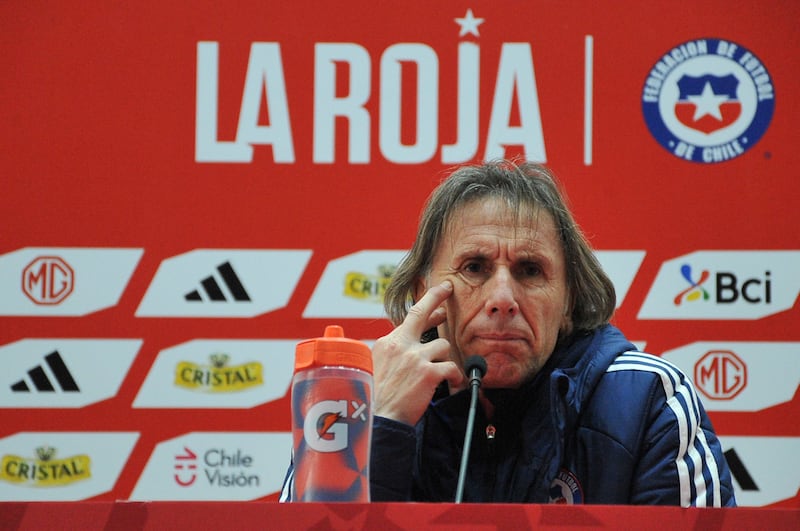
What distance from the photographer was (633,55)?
277cm

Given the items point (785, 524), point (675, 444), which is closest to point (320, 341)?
point (785, 524)

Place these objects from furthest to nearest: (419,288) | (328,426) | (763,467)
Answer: (763,467) < (419,288) < (328,426)

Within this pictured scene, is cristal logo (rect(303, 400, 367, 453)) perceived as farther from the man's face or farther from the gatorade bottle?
the man's face

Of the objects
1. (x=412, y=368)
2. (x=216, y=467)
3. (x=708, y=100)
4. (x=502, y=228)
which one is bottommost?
(x=216, y=467)

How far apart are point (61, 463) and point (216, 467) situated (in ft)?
1.26

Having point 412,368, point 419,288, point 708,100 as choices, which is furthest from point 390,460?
point 708,100

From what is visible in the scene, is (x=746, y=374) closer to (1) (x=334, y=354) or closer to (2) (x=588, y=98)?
(2) (x=588, y=98)

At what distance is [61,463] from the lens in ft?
8.82

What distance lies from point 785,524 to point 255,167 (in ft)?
6.54

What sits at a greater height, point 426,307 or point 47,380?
point 426,307

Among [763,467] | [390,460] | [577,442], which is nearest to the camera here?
[390,460]

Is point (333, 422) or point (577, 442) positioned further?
point (577, 442)

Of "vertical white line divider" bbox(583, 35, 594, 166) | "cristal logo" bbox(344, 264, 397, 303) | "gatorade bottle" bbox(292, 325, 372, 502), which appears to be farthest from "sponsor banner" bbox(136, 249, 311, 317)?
"gatorade bottle" bbox(292, 325, 372, 502)

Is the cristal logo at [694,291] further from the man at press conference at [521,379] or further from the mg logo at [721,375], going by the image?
the man at press conference at [521,379]
